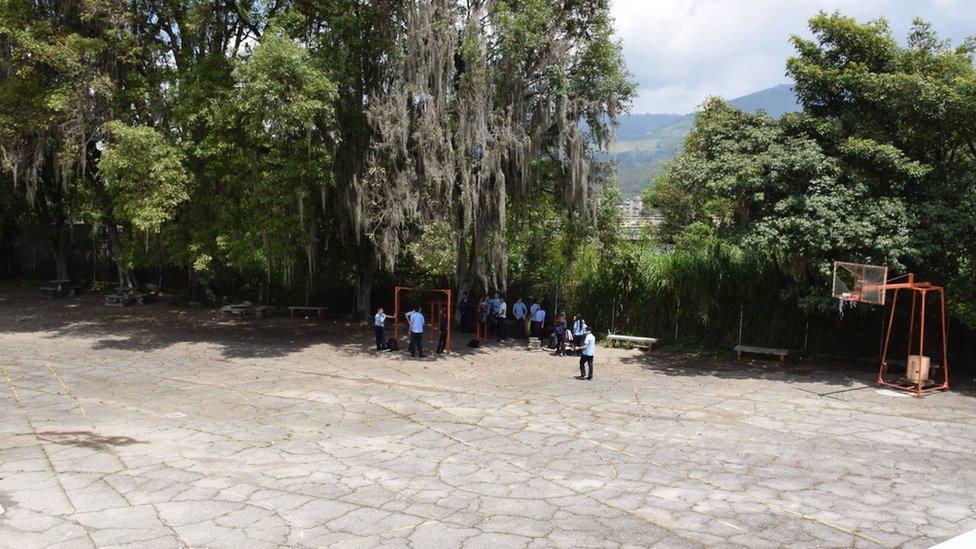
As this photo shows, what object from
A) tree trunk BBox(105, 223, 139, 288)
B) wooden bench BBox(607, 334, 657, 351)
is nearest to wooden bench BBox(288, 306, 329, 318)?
tree trunk BBox(105, 223, 139, 288)

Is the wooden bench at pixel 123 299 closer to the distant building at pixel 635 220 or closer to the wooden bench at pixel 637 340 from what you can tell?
the wooden bench at pixel 637 340

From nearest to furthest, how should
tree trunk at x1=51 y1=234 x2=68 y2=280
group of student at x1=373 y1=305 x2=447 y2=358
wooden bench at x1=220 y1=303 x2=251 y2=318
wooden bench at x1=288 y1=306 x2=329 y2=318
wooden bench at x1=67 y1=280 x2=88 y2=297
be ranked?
group of student at x1=373 y1=305 x2=447 y2=358
wooden bench at x1=220 y1=303 x2=251 y2=318
wooden bench at x1=288 y1=306 x2=329 y2=318
wooden bench at x1=67 y1=280 x2=88 y2=297
tree trunk at x1=51 y1=234 x2=68 y2=280

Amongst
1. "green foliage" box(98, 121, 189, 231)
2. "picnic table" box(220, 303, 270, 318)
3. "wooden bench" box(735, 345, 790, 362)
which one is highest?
"green foliage" box(98, 121, 189, 231)

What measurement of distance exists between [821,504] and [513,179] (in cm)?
1269

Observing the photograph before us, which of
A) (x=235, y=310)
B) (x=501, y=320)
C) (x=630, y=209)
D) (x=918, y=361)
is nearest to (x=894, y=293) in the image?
(x=918, y=361)

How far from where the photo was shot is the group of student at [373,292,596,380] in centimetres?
1838

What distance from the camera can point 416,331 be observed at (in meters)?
18.4

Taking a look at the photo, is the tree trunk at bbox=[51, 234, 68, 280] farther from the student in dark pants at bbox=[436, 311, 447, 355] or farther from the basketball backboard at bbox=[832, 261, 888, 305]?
the basketball backboard at bbox=[832, 261, 888, 305]

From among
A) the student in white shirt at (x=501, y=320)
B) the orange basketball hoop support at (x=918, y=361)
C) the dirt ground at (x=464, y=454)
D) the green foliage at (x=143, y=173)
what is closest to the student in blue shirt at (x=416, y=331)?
the dirt ground at (x=464, y=454)

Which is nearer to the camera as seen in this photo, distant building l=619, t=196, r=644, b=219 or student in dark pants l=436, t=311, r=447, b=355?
student in dark pants l=436, t=311, r=447, b=355

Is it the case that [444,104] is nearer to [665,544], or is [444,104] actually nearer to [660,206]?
[665,544]

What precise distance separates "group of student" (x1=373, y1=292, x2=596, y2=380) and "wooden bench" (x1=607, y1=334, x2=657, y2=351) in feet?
2.98

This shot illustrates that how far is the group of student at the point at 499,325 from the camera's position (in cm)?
1838

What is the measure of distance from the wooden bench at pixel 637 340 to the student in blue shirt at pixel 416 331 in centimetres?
583
